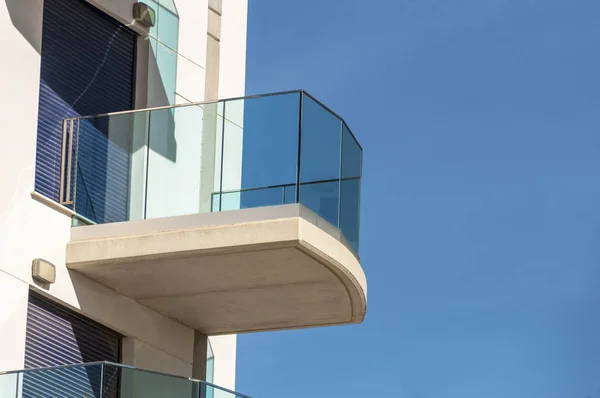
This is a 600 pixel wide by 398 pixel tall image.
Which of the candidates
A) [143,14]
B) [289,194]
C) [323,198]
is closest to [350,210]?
[323,198]

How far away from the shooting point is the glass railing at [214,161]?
19.2 metres

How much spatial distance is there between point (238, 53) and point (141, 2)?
2.62m

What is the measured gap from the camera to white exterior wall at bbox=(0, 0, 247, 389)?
18.2 m

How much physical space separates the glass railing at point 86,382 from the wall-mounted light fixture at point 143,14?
5026 millimetres

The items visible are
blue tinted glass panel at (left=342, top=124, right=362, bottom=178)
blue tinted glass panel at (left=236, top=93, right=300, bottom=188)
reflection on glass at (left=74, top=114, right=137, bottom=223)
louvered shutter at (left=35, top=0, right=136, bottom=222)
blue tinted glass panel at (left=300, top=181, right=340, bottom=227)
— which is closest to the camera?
blue tinted glass panel at (left=300, top=181, right=340, bottom=227)

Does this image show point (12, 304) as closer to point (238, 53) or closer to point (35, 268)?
point (35, 268)

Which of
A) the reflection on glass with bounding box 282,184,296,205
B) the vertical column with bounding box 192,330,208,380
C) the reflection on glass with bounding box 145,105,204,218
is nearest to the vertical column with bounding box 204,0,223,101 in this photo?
the reflection on glass with bounding box 145,105,204,218

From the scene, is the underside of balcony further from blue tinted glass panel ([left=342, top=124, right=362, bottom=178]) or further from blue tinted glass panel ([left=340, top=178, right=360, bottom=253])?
blue tinted glass panel ([left=342, top=124, right=362, bottom=178])

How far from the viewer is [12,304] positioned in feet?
59.5

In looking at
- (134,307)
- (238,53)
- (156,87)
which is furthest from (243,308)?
(238,53)

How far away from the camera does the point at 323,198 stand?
19281 millimetres

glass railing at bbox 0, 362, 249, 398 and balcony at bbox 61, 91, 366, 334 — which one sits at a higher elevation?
balcony at bbox 61, 91, 366, 334

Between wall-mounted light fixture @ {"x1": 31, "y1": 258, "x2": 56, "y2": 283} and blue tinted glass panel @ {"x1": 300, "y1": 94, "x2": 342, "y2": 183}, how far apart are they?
2.69m

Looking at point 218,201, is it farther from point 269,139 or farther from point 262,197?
point 269,139
